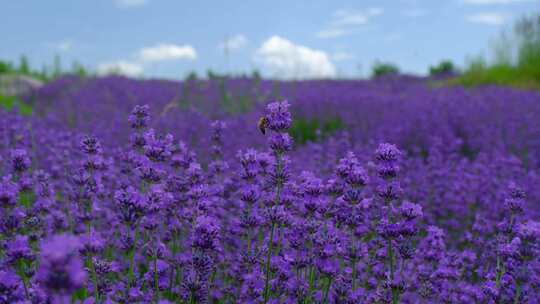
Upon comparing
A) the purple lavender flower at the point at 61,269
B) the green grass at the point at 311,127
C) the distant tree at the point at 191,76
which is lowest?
the green grass at the point at 311,127

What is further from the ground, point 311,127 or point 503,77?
point 503,77

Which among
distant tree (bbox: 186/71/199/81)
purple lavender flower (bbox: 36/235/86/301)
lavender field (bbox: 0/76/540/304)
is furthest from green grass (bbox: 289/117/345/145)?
purple lavender flower (bbox: 36/235/86/301)

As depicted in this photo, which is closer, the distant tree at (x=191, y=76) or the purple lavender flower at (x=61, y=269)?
the purple lavender flower at (x=61, y=269)

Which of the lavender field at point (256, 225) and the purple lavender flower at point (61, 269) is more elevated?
the purple lavender flower at point (61, 269)

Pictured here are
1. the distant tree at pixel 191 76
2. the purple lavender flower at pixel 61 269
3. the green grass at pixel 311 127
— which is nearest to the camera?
the purple lavender flower at pixel 61 269

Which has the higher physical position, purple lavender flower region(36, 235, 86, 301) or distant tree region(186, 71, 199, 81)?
distant tree region(186, 71, 199, 81)

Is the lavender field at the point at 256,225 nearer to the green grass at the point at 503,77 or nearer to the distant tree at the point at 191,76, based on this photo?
the distant tree at the point at 191,76

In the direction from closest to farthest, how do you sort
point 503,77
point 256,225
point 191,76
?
point 256,225 → point 191,76 → point 503,77

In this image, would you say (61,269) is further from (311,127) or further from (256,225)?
(311,127)

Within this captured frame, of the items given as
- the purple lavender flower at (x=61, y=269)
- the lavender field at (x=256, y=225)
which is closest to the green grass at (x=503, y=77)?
the lavender field at (x=256, y=225)

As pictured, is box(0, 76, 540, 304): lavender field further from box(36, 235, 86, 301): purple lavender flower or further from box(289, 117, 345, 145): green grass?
box(289, 117, 345, 145): green grass

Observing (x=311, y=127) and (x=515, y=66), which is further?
(x=515, y=66)

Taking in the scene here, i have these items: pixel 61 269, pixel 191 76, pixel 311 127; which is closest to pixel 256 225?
pixel 61 269
